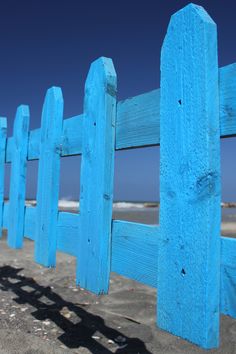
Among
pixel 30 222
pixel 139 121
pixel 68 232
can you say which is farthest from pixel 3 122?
Answer: pixel 139 121

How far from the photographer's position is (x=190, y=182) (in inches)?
62.8

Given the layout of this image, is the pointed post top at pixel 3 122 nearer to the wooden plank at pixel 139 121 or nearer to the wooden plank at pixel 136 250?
the wooden plank at pixel 139 121

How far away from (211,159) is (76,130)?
1311 mm

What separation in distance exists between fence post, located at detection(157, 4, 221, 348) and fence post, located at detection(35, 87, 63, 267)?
1275 mm

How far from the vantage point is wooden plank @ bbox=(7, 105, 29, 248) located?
11.5ft

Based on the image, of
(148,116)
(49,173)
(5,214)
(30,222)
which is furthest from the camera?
(5,214)

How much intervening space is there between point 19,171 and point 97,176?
152 cm

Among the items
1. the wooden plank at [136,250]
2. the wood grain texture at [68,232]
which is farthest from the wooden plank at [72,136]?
the wooden plank at [136,250]

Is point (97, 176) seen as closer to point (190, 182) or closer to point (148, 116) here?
point (148, 116)

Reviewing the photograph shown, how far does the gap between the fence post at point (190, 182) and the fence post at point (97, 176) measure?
0.50 m

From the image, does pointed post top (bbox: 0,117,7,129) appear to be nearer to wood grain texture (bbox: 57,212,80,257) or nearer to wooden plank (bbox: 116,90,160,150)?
wood grain texture (bbox: 57,212,80,257)

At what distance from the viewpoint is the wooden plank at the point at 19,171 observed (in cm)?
352

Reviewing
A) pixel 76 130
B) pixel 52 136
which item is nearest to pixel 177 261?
pixel 76 130

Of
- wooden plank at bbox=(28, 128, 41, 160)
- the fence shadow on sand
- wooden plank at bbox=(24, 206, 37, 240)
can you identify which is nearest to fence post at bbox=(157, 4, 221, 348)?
the fence shadow on sand
